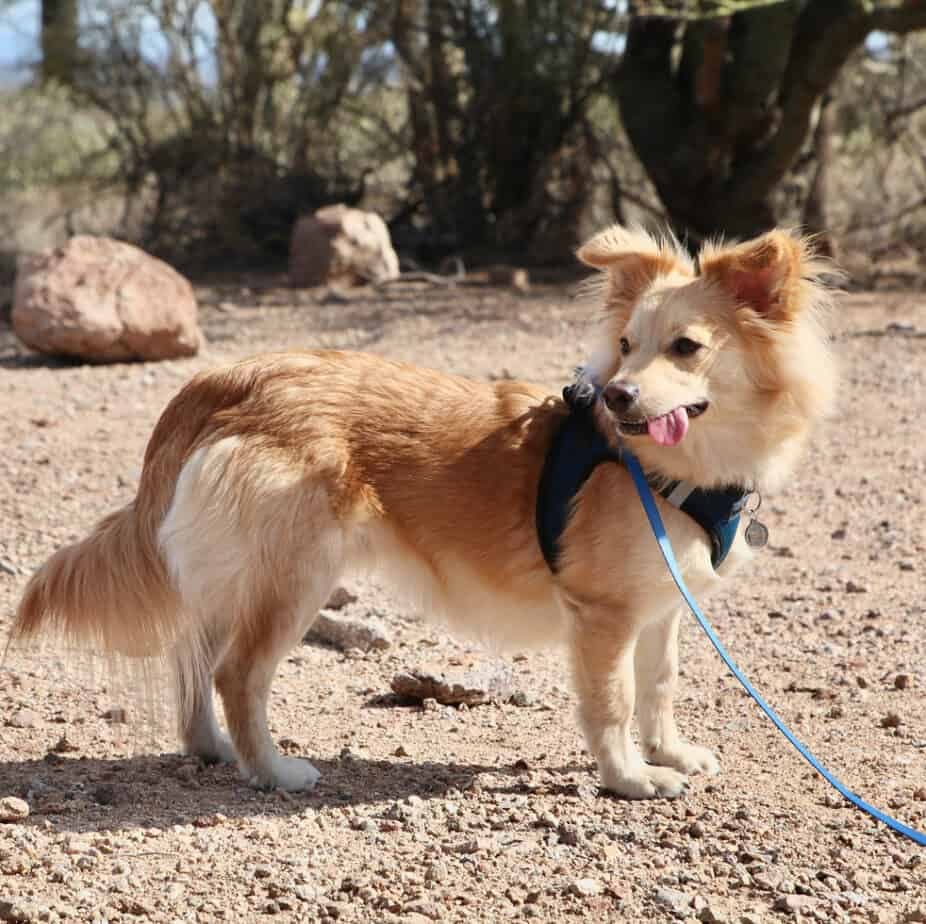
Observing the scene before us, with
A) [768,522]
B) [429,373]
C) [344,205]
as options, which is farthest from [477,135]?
[429,373]

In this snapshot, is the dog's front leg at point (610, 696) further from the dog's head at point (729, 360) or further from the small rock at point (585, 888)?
the small rock at point (585, 888)

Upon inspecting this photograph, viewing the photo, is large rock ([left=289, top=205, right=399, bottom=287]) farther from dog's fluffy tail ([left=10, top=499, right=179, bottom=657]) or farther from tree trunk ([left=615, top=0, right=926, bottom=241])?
dog's fluffy tail ([left=10, top=499, right=179, bottom=657])

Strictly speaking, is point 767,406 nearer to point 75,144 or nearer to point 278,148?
point 278,148

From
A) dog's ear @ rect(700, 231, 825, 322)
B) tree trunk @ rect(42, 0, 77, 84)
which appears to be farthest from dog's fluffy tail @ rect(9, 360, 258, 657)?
tree trunk @ rect(42, 0, 77, 84)

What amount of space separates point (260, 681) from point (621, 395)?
1.48m

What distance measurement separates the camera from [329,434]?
4492 millimetres

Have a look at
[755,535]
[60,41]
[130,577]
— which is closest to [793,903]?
[755,535]

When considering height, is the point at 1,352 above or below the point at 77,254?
below

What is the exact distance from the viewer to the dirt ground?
3816 mm

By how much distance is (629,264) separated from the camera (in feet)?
14.8

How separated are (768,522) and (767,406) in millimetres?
3425

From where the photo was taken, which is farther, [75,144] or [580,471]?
[75,144]

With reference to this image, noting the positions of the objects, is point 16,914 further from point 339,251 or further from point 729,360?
point 339,251

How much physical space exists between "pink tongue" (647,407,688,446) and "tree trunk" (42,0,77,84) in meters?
13.0
